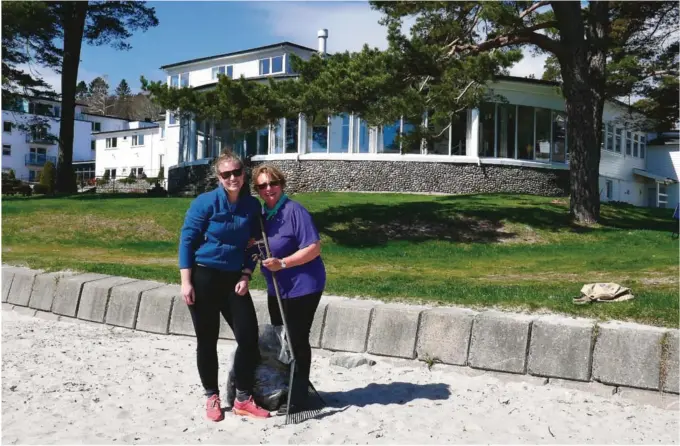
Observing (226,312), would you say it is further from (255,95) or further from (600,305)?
(255,95)

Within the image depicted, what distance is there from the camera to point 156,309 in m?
6.77

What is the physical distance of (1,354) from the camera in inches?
227

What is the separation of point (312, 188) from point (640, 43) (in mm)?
13535

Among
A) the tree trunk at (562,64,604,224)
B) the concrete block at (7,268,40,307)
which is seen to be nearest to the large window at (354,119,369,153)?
the tree trunk at (562,64,604,224)

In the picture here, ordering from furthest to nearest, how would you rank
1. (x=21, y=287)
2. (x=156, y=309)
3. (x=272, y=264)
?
1. (x=21, y=287)
2. (x=156, y=309)
3. (x=272, y=264)

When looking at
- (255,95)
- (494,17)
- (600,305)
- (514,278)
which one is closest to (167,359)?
(600,305)

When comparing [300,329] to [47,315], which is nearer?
[300,329]

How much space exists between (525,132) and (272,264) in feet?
83.7

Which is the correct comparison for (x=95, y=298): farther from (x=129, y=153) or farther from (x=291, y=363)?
(x=129, y=153)

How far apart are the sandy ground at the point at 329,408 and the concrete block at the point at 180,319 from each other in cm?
66

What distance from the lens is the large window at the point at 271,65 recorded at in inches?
1496

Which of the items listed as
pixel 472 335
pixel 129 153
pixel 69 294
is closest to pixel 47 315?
pixel 69 294

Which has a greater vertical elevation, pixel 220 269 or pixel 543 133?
pixel 543 133

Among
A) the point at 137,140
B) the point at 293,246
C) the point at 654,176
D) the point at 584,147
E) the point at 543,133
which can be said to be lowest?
the point at 293,246
